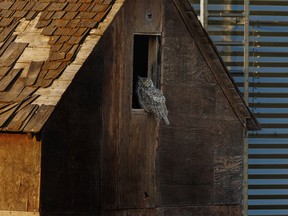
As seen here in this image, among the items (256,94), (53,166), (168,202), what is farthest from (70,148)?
(256,94)

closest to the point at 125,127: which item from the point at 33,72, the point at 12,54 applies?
the point at 33,72

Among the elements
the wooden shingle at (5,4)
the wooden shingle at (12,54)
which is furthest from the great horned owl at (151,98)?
the wooden shingle at (5,4)

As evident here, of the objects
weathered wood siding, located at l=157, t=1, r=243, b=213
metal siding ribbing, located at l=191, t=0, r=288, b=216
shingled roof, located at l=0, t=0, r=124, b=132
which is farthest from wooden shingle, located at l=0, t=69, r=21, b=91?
metal siding ribbing, located at l=191, t=0, r=288, b=216

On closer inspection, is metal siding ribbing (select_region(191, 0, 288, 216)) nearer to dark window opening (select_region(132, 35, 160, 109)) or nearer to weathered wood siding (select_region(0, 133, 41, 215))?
dark window opening (select_region(132, 35, 160, 109))

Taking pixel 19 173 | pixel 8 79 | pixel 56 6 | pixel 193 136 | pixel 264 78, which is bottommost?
pixel 19 173

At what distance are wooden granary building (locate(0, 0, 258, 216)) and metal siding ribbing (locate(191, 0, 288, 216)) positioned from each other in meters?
2.43

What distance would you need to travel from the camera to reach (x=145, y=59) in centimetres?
2223

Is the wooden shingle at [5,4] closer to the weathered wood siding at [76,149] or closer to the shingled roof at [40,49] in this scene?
the shingled roof at [40,49]

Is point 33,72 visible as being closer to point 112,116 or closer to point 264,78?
point 112,116

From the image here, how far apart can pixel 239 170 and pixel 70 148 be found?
9.41 feet

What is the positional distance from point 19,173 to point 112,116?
60.7 inches

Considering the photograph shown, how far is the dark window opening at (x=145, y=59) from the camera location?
21.1 metres

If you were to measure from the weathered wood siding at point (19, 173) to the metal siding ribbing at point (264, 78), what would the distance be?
5.26 m

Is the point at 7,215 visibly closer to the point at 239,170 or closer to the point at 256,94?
the point at 239,170
